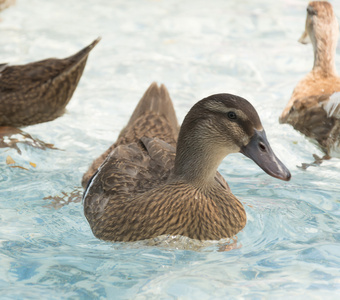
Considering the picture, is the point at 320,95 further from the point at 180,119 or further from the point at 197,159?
the point at 197,159

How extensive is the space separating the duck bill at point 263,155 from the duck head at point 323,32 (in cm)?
328

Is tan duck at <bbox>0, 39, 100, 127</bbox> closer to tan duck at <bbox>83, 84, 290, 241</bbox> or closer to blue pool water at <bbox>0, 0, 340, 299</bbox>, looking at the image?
blue pool water at <bbox>0, 0, 340, 299</bbox>

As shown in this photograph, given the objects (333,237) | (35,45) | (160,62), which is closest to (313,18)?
(160,62)

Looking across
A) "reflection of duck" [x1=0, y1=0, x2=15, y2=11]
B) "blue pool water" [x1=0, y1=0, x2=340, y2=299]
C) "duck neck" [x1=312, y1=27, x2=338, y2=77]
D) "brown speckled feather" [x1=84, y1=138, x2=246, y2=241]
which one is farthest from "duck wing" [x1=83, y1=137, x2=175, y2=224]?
"reflection of duck" [x1=0, y1=0, x2=15, y2=11]

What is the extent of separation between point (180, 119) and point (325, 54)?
1794mm

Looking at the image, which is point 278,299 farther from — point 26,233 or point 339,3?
point 339,3

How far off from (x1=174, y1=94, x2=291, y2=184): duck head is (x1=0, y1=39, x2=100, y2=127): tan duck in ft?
7.89

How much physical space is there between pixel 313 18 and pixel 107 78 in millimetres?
2760

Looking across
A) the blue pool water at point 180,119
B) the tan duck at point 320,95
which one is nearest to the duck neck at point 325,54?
the tan duck at point 320,95

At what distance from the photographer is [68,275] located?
3.92 m

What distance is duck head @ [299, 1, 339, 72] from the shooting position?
693cm

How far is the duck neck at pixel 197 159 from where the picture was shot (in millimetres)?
4172

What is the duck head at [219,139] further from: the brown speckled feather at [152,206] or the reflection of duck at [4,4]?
the reflection of duck at [4,4]

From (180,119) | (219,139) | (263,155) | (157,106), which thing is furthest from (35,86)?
(263,155)
